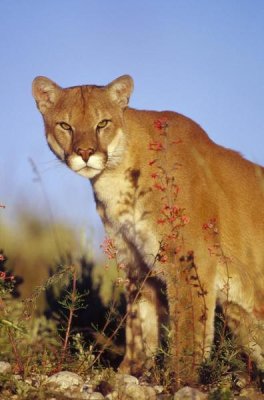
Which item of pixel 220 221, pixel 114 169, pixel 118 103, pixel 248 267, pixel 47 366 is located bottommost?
pixel 47 366

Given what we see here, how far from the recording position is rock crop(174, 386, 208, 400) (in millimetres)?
3887

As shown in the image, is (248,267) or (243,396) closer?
(243,396)

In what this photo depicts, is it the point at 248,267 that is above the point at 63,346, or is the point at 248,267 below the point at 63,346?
above

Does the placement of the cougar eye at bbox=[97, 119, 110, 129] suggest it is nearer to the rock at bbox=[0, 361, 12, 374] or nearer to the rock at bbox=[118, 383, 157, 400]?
the rock at bbox=[0, 361, 12, 374]

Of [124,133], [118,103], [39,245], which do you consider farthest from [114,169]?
[39,245]

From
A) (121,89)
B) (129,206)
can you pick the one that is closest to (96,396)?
(129,206)

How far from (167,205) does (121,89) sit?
1.34 meters

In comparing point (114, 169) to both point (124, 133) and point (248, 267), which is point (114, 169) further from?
point (248, 267)

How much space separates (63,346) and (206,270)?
1.17 m

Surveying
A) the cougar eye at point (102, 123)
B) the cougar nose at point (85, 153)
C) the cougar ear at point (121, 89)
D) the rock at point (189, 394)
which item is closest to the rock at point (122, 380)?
the rock at point (189, 394)

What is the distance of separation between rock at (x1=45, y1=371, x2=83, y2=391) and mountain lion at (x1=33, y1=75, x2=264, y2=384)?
77 cm

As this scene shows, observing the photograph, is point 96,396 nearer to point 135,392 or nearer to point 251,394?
point 135,392

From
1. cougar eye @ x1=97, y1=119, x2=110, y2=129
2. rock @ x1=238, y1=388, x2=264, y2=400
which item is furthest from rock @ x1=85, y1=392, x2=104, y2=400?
cougar eye @ x1=97, y1=119, x2=110, y2=129

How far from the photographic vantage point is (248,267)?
5.49 meters
